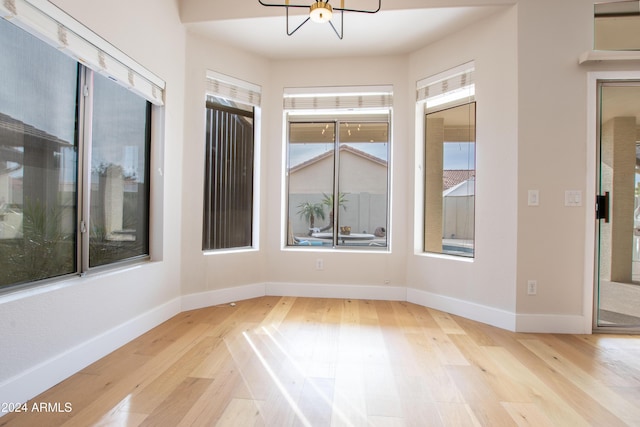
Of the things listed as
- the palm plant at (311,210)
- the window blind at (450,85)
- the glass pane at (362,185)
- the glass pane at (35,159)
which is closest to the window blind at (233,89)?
the glass pane at (362,185)

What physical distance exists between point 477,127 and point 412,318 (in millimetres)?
1913

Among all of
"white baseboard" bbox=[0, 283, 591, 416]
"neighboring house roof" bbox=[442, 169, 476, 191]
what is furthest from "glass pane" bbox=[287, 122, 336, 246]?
"neighboring house roof" bbox=[442, 169, 476, 191]

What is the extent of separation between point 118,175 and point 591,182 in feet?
12.5

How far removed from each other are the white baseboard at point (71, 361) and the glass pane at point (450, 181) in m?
2.87

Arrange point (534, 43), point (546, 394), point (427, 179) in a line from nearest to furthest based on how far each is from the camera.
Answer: point (546, 394) < point (534, 43) < point (427, 179)

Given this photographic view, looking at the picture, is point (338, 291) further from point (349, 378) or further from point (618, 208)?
point (618, 208)

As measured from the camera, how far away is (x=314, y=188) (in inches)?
163

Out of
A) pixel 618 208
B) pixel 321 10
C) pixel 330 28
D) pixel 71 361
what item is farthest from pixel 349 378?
pixel 330 28

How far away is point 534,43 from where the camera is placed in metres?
2.88

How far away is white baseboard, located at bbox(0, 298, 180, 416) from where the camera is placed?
1708 mm

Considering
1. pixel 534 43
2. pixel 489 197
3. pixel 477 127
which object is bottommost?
pixel 489 197

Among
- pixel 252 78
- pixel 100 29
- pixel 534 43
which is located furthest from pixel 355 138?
pixel 100 29

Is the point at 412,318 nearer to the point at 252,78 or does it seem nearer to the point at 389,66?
the point at 389,66

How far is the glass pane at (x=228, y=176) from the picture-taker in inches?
143
